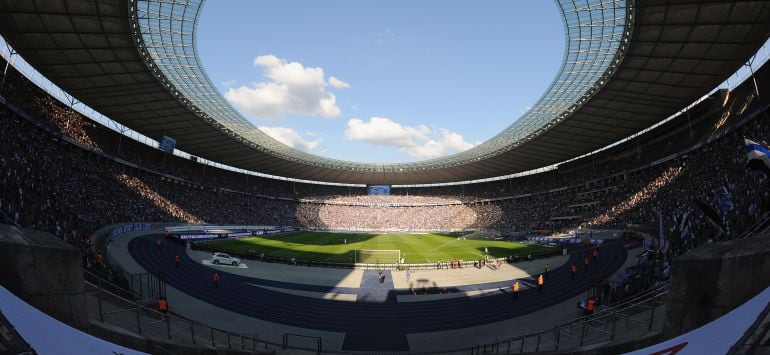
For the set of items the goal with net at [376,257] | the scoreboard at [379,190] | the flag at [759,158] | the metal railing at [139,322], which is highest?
the flag at [759,158]

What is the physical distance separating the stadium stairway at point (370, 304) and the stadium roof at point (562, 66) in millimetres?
16920

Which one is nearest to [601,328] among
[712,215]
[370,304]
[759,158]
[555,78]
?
[712,215]

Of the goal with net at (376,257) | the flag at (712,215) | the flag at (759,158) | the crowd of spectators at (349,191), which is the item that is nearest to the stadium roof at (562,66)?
the crowd of spectators at (349,191)

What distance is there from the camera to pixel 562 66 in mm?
35094

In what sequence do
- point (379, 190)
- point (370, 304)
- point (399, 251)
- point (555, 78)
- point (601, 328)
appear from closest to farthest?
1. point (601, 328)
2. point (370, 304)
3. point (555, 78)
4. point (399, 251)
5. point (379, 190)

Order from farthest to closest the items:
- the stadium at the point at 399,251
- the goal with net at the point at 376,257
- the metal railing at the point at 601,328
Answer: the goal with net at the point at 376,257 → the metal railing at the point at 601,328 → the stadium at the point at 399,251

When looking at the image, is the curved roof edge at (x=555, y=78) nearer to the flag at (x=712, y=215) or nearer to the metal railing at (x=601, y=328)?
the flag at (x=712, y=215)

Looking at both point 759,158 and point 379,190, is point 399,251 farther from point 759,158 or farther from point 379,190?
Result: point 379,190

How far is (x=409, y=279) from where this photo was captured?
27.7 meters

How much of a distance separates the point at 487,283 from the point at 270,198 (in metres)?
71.4

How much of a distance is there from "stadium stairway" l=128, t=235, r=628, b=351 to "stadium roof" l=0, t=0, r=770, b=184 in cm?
1692

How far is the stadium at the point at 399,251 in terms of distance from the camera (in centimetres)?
809

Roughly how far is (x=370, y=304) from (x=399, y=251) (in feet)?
59.3

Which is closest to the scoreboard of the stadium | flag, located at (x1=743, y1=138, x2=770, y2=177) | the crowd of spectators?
the crowd of spectators
